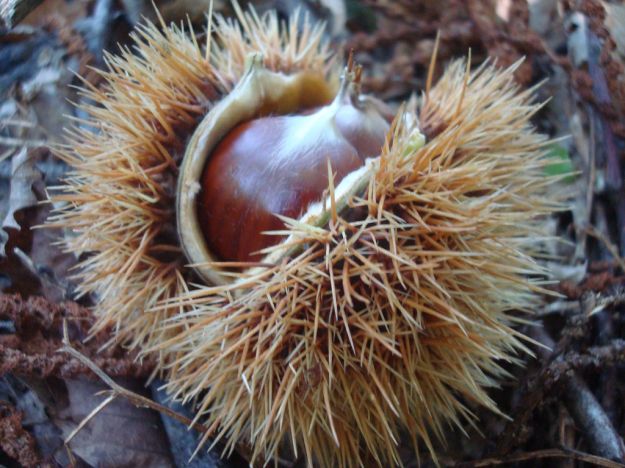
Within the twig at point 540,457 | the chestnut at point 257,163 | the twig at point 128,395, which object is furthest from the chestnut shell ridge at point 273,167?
the twig at point 540,457

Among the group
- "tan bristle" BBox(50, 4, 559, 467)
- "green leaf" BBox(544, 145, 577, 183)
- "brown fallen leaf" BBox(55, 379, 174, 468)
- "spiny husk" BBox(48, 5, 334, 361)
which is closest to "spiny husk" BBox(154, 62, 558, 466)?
"tan bristle" BBox(50, 4, 559, 467)

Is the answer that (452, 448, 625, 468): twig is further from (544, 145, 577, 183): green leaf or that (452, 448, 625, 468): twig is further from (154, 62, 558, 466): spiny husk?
(544, 145, 577, 183): green leaf

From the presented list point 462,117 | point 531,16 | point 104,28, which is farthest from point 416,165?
point 531,16

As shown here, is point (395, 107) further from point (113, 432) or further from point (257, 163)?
point (113, 432)

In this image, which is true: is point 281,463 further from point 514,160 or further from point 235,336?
point 514,160

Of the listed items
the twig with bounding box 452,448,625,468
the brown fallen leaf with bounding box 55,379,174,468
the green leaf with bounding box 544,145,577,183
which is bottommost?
the twig with bounding box 452,448,625,468

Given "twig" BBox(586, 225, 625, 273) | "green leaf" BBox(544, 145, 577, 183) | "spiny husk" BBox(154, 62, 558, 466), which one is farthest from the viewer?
"green leaf" BBox(544, 145, 577, 183)
